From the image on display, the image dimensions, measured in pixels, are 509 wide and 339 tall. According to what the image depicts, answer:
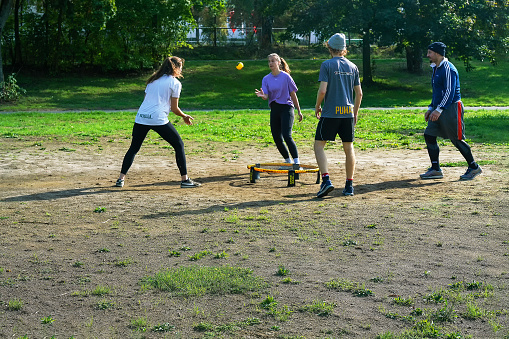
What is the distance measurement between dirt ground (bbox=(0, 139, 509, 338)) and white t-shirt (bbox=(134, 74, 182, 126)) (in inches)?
38.9

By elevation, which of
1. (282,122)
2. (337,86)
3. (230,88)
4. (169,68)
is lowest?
(282,122)

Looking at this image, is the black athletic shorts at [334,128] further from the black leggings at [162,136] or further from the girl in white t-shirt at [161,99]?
the black leggings at [162,136]

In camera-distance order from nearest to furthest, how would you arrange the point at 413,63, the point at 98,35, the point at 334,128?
the point at 334,128, the point at 98,35, the point at 413,63

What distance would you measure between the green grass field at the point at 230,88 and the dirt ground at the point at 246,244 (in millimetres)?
16953

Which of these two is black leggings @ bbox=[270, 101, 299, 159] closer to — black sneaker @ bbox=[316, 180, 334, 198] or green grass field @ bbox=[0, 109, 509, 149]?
black sneaker @ bbox=[316, 180, 334, 198]

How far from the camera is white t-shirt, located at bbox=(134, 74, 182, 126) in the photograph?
9086mm

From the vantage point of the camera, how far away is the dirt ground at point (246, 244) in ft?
14.1

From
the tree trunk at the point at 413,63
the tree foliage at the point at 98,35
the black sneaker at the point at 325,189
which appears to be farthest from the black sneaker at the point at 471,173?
the tree trunk at the point at 413,63

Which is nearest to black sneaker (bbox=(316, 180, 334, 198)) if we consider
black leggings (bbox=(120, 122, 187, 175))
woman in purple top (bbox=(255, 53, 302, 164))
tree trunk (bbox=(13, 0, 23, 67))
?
woman in purple top (bbox=(255, 53, 302, 164))

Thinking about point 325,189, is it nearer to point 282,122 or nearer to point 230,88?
point 282,122

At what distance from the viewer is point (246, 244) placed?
614cm

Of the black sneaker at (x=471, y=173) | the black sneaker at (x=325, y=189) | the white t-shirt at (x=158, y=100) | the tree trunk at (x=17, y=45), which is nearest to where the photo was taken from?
the black sneaker at (x=325, y=189)

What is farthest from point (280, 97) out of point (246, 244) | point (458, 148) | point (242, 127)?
point (242, 127)

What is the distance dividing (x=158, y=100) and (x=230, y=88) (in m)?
24.5
